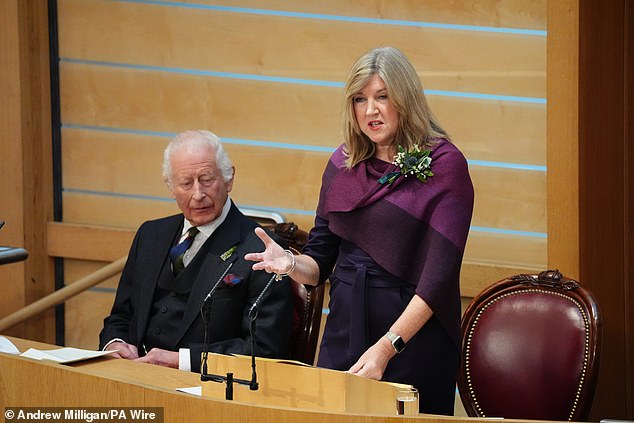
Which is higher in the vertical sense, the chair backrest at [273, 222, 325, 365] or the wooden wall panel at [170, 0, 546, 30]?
the wooden wall panel at [170, 0, 546, 30]

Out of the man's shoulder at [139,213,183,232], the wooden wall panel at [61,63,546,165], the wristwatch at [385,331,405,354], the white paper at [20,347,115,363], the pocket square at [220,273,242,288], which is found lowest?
the white paper at [20,347,115,363]

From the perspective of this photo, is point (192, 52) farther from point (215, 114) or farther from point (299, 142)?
point (299, 142)

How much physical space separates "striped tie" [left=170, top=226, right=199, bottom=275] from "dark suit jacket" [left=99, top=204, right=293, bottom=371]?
3 cm

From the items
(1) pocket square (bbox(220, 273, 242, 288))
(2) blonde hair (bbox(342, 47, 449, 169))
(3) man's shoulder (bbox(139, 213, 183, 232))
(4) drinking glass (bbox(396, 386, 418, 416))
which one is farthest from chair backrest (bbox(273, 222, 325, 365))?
(4) drinking glass (bbox(396, 386, 418, 416))

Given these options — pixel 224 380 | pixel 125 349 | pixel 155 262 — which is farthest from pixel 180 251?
pixel 224 380

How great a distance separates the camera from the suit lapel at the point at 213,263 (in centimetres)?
355

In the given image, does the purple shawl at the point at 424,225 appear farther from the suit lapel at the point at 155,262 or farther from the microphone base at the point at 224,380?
the suit lapel at the point at 155,262

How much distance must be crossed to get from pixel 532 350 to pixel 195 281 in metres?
1.19

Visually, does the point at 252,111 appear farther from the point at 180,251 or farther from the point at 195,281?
the point at 195,281

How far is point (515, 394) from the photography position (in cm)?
336

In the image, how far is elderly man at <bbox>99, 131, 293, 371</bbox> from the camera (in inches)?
138

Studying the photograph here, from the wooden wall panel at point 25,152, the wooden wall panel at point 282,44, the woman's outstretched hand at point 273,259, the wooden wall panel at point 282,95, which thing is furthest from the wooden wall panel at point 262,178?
the woman's outstretched hand at point 273,259

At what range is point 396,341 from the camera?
2.76 m

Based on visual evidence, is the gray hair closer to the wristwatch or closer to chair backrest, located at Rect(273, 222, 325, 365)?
chair backrest, located at Rect(273, 222, 325, 365)
